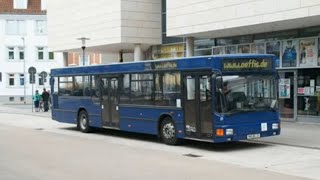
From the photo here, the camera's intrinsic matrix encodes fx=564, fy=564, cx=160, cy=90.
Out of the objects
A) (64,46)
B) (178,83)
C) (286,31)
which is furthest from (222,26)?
(64,46)

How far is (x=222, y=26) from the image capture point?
24.9 metres

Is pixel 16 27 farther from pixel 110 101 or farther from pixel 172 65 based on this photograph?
pixel 172 65

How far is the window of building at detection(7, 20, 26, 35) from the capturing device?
67.9 m

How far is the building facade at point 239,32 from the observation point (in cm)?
2269

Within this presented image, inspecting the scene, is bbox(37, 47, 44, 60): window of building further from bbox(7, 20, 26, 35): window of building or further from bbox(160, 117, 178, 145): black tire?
bbox(160, 117, 178, 145): black tire

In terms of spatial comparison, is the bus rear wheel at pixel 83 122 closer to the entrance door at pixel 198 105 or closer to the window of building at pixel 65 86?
the window of building at pixel 65 86

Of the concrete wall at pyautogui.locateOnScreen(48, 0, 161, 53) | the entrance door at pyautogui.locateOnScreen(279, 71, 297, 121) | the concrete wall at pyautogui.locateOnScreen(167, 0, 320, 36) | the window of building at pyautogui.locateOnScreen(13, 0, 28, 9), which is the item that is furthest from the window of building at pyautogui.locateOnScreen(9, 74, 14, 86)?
the entrance door at pyautogui.locateOnScreen(279, 71, 297, 121)

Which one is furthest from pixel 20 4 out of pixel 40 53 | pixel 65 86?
pixel 65 86

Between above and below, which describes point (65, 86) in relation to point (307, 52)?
below

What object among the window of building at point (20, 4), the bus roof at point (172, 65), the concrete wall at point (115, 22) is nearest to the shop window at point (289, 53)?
the bus roof at point (172, 65)

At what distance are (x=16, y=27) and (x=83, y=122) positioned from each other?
4910cm

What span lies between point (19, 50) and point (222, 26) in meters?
47.7

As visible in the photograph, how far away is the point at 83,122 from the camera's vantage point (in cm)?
2188

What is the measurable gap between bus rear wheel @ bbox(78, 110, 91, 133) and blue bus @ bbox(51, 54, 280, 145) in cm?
177
